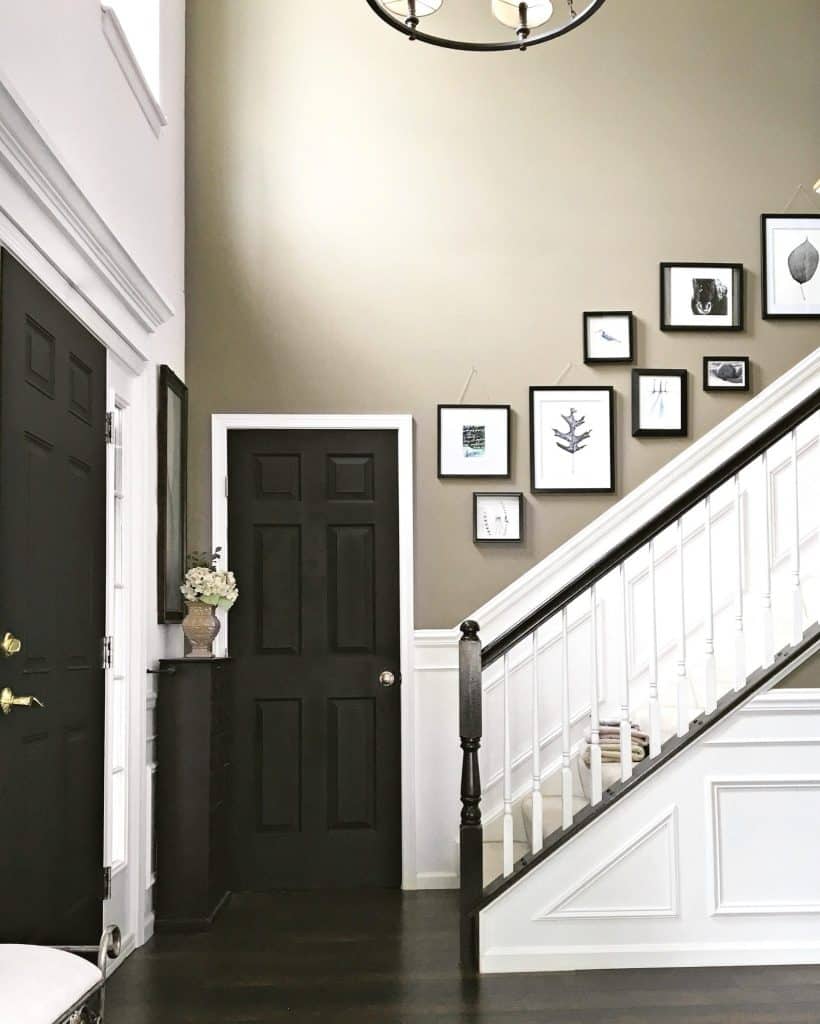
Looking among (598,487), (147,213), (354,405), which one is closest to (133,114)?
(147,213)

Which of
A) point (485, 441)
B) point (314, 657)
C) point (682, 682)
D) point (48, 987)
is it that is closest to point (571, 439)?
point (485, 441)

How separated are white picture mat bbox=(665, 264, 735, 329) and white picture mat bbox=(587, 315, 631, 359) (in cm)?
23

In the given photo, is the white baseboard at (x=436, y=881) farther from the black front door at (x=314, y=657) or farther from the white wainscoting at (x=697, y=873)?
the white wainscoting at (x=697, y=873)

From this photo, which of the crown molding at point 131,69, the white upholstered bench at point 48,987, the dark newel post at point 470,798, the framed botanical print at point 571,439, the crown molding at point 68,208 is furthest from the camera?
the framed botanical print at point 571,439

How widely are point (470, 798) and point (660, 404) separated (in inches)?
99.2

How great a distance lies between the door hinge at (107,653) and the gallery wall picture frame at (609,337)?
8.95 ft

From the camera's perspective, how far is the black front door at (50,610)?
3107 mm

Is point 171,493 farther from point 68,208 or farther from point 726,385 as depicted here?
point 726,385

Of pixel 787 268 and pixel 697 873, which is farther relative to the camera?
pixel 787 268

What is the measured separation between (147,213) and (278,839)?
291 centimetres

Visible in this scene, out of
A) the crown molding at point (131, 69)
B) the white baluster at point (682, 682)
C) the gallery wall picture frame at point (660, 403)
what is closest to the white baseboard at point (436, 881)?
the white baluster at point (682, 682)

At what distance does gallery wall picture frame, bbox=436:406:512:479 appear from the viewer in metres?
5.82

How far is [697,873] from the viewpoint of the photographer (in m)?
4.12

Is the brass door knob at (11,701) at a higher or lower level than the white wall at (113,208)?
lower
